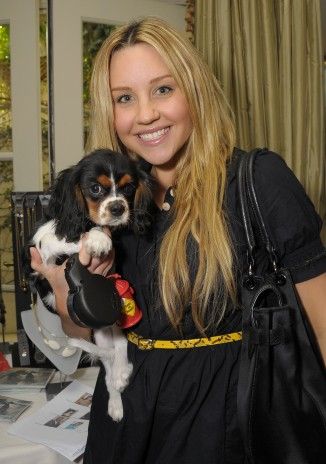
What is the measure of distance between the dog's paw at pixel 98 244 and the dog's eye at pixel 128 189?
17cm

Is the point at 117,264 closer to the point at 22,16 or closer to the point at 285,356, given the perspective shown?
the point at 285,356

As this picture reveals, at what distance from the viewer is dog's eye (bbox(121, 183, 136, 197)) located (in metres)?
1.21

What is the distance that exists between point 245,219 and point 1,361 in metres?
1.08

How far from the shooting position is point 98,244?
1052 millimetres

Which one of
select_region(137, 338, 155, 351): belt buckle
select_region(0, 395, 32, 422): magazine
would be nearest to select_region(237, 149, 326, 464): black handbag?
select_region(137, 338, 155, 351): belt buckle

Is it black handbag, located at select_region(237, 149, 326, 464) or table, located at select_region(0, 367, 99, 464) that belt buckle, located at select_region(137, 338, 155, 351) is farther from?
table, located at select_region(0, 367, 99, 464)

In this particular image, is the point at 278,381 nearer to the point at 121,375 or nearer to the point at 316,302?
the point at 316,302

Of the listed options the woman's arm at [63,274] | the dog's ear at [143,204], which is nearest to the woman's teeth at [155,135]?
the dog's ear at [143,204]

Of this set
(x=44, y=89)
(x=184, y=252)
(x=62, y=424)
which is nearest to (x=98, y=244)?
(x=184, y=252)

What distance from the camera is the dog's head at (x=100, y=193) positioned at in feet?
3.80

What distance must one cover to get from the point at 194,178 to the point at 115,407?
51 centimetres

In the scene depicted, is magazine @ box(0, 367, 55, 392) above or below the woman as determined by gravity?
below

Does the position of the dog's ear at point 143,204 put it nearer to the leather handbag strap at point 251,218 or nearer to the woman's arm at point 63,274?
the woman's arm at point 63,274

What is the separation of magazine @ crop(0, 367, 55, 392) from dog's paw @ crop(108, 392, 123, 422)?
45 cm
